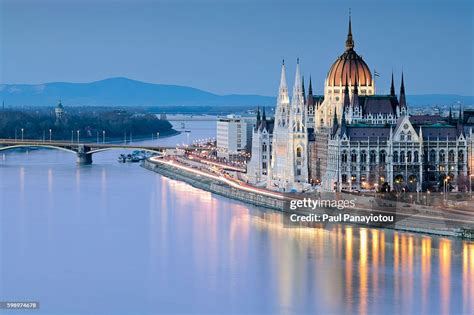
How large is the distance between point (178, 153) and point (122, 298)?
27049mm

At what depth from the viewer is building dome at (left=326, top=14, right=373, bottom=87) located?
36.0 metres

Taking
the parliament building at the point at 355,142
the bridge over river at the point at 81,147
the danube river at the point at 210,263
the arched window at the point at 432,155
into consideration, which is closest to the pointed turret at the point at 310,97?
the parliament building at the point at 355,142

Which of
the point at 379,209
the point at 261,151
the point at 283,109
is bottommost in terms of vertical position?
the point at 379,209

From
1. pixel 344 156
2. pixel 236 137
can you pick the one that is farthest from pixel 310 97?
pixel 236 137

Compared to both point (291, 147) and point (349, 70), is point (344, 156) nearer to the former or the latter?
point (291, 147)

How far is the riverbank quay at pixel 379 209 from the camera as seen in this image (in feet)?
81.8

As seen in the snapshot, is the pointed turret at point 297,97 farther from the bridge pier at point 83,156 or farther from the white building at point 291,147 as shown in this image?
the bridge pier at point 83,156

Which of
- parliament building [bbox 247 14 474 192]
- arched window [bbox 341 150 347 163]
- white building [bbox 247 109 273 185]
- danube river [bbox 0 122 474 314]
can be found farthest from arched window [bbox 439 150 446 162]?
white building [bbox 247 109 273 185]

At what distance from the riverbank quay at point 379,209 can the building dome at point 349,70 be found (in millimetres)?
3746

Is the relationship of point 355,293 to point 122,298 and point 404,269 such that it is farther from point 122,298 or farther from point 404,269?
point 122,298

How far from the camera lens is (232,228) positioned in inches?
1029

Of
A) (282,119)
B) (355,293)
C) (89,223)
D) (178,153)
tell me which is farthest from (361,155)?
(178,153)

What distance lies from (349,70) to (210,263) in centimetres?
1480

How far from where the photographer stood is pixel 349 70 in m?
36.0
